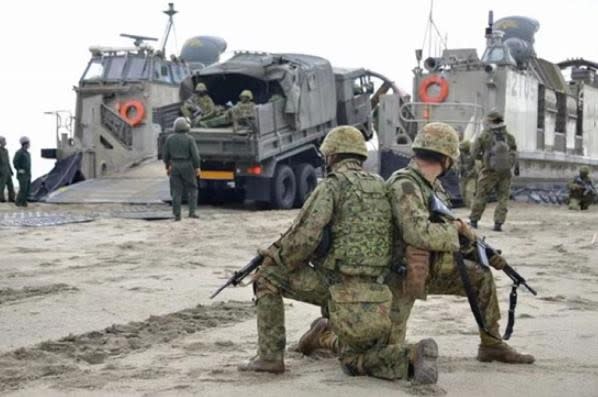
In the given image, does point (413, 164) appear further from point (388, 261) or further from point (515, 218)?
point (515, 218)

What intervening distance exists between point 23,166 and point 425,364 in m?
14.7

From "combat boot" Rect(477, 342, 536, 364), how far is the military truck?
1182 cm

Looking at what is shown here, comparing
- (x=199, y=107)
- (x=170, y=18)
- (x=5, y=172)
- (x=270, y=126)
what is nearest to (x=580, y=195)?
(x=270, y=126)

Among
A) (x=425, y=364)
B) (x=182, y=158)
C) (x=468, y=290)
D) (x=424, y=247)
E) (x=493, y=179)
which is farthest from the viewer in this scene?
(x=182, y=158)

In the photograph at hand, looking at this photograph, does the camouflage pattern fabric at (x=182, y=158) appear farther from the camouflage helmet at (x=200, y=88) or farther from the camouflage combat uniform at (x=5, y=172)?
the camouflage combat uniform at (x=5, y=172)

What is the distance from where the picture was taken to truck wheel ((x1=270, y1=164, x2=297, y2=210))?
56.9ft

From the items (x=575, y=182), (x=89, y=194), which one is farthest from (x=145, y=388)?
(x=575, y=182)

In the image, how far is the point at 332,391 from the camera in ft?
14.1

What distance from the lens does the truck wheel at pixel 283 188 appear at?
17.3 meters

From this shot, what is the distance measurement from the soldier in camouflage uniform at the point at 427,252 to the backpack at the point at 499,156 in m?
7.75

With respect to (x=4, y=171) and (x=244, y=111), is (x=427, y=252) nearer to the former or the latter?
(x=244, y=111)

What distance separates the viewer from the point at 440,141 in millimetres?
4777

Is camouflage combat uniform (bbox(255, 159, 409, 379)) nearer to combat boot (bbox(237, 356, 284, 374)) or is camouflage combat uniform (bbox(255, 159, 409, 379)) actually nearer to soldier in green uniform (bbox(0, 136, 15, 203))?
combat boot (bbox(237, 356, 284, 374))

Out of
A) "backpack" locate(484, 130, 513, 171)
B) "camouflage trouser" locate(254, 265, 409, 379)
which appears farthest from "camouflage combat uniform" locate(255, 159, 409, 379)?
"backpack" locate(484, 130, 513, 171)
